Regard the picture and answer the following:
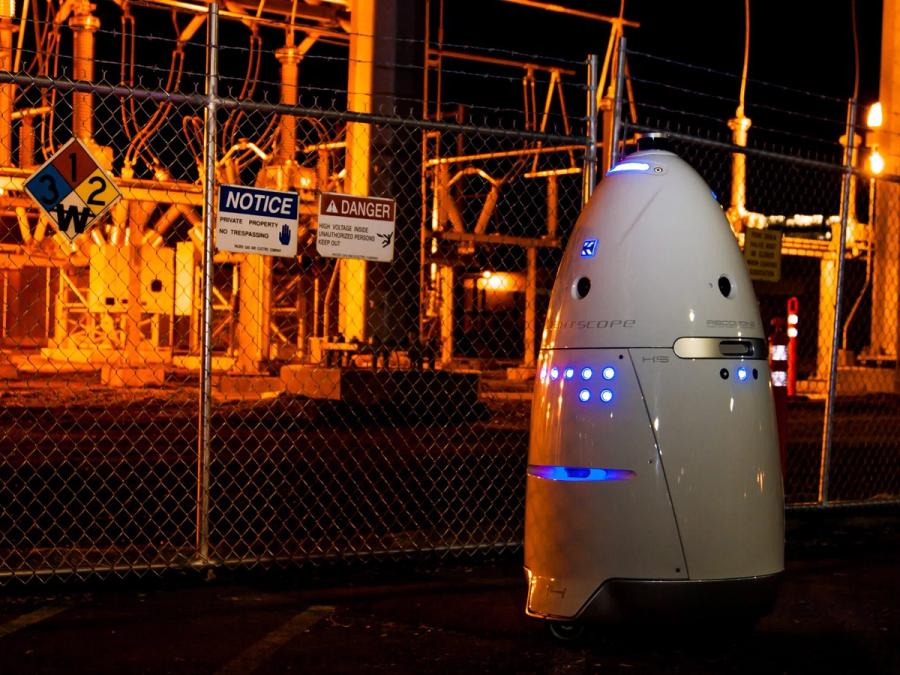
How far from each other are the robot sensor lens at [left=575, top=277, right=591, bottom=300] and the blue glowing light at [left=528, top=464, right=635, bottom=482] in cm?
68

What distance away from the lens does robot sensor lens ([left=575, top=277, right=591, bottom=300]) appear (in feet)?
15.6

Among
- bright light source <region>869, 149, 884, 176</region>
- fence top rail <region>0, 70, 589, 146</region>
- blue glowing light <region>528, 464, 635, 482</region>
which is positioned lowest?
blue glowing light <region>528, 464, 635, 482</region>

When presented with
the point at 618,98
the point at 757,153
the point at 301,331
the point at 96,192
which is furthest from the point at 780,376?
the point at 301,331

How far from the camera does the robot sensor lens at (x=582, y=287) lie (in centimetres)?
475

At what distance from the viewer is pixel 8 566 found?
594 centimetres

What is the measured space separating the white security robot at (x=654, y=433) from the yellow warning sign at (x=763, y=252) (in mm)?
2408

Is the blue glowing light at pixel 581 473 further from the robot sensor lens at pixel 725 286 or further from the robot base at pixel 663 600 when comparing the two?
the robot sensor lens at pixel 725 286

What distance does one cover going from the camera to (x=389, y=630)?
502 centimetres

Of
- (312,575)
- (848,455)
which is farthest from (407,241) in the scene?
(312,575)

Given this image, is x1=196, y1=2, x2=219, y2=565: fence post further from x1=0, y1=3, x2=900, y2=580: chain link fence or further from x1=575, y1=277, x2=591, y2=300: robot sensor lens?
x1=575, y1=277, x2=591, y2=300: robot sensor lens

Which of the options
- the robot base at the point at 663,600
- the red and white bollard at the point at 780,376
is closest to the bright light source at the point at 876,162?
the red and white bollard at the point at 780,376

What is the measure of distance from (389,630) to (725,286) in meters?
1.97

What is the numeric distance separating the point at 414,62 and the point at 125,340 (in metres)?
7.62

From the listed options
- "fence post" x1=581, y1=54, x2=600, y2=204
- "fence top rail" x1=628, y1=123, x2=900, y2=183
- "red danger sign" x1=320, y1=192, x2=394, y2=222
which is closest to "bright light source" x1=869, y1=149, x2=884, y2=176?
"fence top rail" x1=628, y1=123, x2=900, y2=183
